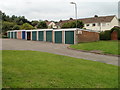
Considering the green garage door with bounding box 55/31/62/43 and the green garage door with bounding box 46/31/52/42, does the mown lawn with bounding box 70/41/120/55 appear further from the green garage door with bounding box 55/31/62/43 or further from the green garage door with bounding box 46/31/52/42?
the green garage door with bounding box 46/31/52/42

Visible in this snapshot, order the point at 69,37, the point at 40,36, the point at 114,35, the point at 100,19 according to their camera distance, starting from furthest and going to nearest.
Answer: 1. the point at 100,19
2. the point at 40,36
3. the point at 114,35
4. the point at 69,37

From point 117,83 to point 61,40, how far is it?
22.0m

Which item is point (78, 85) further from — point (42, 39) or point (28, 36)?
point (28, 36)

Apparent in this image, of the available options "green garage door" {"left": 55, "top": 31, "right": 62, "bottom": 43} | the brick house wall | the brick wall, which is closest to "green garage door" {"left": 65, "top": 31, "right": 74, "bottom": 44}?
the brick wall

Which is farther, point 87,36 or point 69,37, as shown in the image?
point 87,36

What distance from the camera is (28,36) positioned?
3731 cm

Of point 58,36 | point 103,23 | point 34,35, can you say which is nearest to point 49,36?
point 58,36

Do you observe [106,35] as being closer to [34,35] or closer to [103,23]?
[103,23]

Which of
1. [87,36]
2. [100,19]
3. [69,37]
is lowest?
[69,37]

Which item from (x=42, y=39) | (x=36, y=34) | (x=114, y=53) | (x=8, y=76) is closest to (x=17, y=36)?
(x=36, y=34)

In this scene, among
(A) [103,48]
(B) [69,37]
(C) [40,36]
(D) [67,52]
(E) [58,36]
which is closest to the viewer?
(D) [67,52]

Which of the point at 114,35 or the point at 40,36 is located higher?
the point at 114,35

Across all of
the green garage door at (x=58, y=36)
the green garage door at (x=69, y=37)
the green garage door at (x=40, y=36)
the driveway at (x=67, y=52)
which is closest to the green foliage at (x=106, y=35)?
the green garage door at (x=69, y=37)

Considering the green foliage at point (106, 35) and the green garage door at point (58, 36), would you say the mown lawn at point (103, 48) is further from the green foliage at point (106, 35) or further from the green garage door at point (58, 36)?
the green foliage at point (106, 35)
